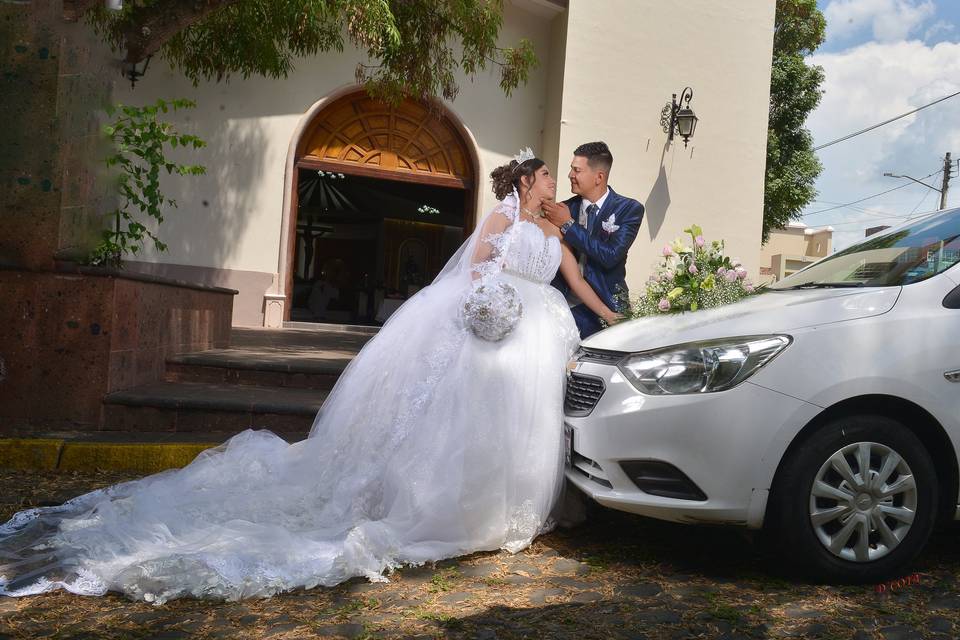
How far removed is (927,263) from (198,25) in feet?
27.3

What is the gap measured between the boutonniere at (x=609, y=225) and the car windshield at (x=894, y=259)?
0.91 metres

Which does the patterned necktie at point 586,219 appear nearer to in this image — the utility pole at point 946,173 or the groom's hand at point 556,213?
the groom's hand at point 556,213

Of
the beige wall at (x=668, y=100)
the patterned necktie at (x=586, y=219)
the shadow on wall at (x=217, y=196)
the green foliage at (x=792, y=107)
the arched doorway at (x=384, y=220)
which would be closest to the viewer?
the patterned necktie at (x=586, y=219)

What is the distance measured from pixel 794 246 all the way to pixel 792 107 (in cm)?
3062

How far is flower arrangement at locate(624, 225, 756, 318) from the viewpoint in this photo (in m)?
3.75

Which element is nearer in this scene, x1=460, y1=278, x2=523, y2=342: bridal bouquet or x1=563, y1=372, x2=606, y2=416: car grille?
x1=563, y1=372, x2=606, y2=416: car grille

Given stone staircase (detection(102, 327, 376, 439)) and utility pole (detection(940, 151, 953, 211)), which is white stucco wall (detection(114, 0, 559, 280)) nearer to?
stone staircase (detection(102, 327, 376, 439))

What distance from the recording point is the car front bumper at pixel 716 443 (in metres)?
3.01

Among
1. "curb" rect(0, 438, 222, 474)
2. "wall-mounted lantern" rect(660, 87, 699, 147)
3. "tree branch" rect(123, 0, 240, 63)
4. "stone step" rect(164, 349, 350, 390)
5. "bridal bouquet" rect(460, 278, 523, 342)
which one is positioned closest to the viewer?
"bridal bouquet" rect(460, 278, 523, 342)

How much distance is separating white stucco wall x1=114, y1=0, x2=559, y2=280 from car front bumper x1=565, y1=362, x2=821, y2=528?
9273 mm

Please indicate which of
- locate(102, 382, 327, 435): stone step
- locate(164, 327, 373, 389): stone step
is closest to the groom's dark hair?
locate(102, 382, 327, 435): stone step

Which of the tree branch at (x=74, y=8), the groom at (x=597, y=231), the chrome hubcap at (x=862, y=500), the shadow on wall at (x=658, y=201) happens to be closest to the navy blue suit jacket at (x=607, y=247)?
the groom at (x=597, y=231)

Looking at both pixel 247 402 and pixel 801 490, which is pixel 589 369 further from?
pixel 247 402

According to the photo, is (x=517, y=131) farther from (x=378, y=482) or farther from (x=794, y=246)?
(x=794, y=246)
